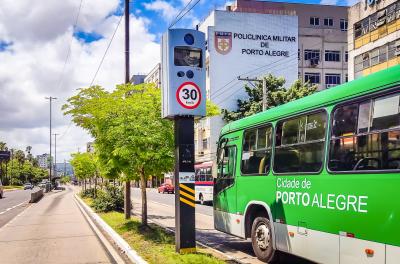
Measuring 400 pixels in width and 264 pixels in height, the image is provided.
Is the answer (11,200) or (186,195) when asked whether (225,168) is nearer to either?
(186,195)

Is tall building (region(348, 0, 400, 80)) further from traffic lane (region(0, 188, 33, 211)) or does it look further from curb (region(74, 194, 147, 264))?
traffic lane (region(0, 188, 33, 211))

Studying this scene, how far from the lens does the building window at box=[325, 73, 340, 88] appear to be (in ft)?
200

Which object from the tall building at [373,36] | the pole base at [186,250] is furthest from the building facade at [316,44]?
the pole base at [186,250]

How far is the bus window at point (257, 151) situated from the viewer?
31.5 ft

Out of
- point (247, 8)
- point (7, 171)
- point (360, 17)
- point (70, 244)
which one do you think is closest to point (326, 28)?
point (247, 8)

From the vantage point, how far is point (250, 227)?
10.3 m

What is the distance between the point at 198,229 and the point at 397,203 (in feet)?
36.2

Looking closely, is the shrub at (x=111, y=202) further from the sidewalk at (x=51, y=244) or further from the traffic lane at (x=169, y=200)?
the traffic lane at (x=169, y=200)

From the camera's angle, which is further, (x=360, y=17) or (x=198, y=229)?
(x=360, y=17)

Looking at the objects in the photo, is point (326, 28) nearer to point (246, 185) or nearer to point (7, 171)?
point (246, 185)

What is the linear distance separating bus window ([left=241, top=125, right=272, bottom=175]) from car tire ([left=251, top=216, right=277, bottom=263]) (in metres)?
1.10

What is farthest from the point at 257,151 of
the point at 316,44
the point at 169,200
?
the point at 316,44

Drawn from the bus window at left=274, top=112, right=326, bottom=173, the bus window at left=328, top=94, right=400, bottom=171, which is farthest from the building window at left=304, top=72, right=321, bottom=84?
the bus window at left=328, top=94, right=400, bottom=171

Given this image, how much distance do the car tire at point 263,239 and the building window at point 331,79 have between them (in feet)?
178
